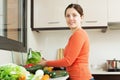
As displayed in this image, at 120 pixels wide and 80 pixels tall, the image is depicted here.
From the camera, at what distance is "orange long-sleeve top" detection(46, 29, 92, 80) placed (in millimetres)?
1668

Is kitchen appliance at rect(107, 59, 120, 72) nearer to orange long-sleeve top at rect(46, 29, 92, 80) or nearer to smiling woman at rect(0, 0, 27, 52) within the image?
smiling woman at rect(0, 0, 27, 52)

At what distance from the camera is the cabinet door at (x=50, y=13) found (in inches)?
117

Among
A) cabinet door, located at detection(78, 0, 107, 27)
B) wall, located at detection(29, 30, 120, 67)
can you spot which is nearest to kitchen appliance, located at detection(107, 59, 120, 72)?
wall, located at detection(29, 30, 120, 67)

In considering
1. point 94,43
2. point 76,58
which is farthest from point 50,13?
point 76,58

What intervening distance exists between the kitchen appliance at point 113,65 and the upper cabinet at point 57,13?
52 centimetres

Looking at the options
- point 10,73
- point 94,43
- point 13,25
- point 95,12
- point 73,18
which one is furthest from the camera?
point 94,43

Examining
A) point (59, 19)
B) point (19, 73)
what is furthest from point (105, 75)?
point (19, 73)

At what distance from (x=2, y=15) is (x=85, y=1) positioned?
134 centimetres

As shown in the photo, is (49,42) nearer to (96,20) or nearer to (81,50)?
(96,20)

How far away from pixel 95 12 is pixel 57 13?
1.57 feet

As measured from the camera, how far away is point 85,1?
9.72ft

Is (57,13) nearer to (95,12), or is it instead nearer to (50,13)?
(50,13)

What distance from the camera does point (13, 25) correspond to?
7.34 ft

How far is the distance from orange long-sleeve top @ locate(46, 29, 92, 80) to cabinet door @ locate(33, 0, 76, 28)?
1283 mm
